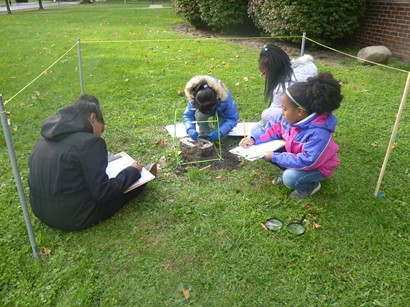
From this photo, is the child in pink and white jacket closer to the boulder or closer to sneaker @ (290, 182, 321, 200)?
sneaker @ (290, 182, 321, 200)

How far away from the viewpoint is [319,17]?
723 centimetres

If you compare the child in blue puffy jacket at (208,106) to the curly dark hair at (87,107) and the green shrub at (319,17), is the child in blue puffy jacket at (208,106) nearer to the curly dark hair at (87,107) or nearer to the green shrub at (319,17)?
the curly dark hair at (87,107)

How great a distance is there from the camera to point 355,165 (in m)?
3.46

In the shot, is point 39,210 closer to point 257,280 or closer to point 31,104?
point 257,280

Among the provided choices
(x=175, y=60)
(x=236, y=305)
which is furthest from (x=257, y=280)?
(x=175, y=60)

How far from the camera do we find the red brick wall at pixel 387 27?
6.83m

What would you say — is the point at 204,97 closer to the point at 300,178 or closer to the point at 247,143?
the point at 247,143

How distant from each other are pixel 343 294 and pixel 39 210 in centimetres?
216

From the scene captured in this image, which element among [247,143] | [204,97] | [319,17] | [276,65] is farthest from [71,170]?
[319,17]

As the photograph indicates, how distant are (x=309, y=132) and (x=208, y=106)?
1112 mm

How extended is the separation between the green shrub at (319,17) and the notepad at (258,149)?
5.18 meters

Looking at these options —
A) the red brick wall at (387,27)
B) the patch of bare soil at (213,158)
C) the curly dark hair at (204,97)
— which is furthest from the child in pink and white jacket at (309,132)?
the red brick wall at (387,27)

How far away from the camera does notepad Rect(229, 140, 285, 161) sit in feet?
9.42

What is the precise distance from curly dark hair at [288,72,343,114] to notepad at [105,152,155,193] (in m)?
1.33
